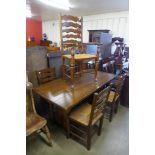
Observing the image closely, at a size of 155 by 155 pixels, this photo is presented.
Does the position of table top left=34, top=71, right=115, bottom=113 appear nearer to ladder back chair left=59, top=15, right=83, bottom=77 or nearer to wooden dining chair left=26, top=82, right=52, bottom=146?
wooden dining chair left=26, top=82, right=52, bottom=146

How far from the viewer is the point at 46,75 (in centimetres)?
221

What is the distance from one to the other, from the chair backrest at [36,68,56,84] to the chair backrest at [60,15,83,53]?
1.34 ft

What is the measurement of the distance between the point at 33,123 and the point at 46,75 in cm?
83

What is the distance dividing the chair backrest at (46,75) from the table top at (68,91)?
120mm

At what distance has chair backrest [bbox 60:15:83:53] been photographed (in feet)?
7.15

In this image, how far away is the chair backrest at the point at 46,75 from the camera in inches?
83.4

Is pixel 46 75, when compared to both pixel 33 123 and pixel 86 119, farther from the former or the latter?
pixel 86 119

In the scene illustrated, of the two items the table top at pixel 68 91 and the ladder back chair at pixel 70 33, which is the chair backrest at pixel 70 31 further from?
the table top at pixel 68 91

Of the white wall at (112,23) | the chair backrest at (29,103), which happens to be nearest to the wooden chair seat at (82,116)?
the chair backrest at (29,103)

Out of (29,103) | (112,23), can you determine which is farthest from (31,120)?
(112,23)

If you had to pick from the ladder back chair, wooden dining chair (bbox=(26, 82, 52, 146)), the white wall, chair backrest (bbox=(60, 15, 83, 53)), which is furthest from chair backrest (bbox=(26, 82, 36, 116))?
the white wall
